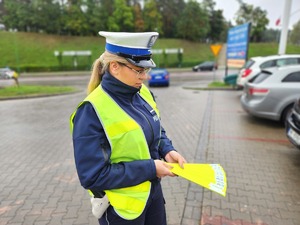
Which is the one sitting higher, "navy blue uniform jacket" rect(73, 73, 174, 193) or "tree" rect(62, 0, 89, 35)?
"tree" rect(62, 0, 89, 35)

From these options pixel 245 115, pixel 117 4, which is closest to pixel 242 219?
pixel 245 115

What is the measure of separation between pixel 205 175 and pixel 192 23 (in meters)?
57.8

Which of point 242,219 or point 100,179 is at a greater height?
point 100,179

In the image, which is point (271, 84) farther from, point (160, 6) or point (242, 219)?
point (160, 6)

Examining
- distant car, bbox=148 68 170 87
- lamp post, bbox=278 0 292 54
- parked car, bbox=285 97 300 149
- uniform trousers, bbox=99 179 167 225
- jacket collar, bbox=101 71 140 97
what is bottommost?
distant car, bbox=148 68 170 87

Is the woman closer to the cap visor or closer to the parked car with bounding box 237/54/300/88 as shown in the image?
the cap visor

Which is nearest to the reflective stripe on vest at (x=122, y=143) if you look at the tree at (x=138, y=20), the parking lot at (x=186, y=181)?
the parking lot at (x=186, y=181)

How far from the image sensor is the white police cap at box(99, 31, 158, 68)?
1475 mm

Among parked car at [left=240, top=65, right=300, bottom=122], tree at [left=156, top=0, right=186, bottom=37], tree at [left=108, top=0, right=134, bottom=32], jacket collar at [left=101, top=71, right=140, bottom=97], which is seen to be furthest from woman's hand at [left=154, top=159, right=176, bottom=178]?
tree at [left=156, top=0, right=186, bottom=37]

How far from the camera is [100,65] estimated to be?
1.69 meters

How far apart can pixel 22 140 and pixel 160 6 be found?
64.5m

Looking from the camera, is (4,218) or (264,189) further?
(264,189)

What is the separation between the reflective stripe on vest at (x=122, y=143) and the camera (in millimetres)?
1436

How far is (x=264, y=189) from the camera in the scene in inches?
139
